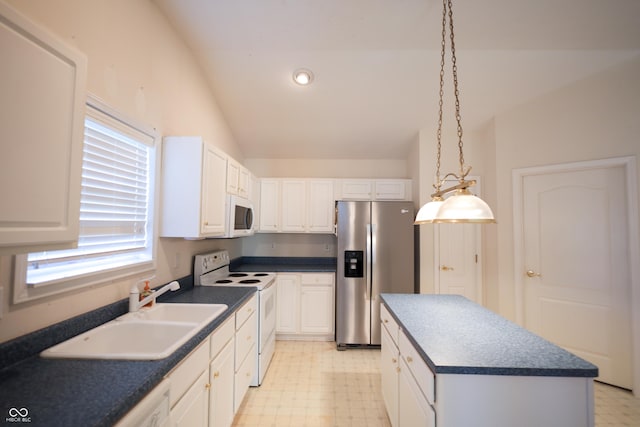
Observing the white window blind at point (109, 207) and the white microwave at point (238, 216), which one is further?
the white microwave at point (238, 216)

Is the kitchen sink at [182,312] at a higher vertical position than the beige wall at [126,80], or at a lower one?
lower

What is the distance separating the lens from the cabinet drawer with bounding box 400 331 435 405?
108 cm

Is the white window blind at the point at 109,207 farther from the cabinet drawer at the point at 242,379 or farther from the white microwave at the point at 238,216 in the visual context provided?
the cabinet drawer at the point at 242,379

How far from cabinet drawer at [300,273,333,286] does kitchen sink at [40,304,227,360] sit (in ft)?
5.46

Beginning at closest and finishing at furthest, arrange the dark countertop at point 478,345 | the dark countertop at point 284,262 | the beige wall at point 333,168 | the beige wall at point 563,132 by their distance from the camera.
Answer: the dark countertop at point 478,345 → the beige wall at point 563,132 → the dark countertop at point 284,262 → the beige wall at point 333,168

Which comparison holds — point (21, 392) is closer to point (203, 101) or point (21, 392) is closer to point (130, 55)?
point (130, 55)

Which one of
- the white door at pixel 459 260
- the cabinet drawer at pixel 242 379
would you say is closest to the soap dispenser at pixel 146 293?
the cabinet drawer at pixel 242 379

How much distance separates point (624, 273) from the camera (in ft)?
7.52

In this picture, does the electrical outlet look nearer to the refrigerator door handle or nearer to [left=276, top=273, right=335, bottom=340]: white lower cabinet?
[left=276, top=273, right=335, bottom=340]: white lower cabinet

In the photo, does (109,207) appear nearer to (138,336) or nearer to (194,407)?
(138,336)

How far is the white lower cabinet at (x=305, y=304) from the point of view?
3213 millimetres

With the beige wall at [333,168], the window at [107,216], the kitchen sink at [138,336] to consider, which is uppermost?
the beige wall at [333,168]

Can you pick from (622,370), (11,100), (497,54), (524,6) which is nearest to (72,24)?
(11,100)

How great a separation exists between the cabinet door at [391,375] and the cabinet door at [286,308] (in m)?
1.49
